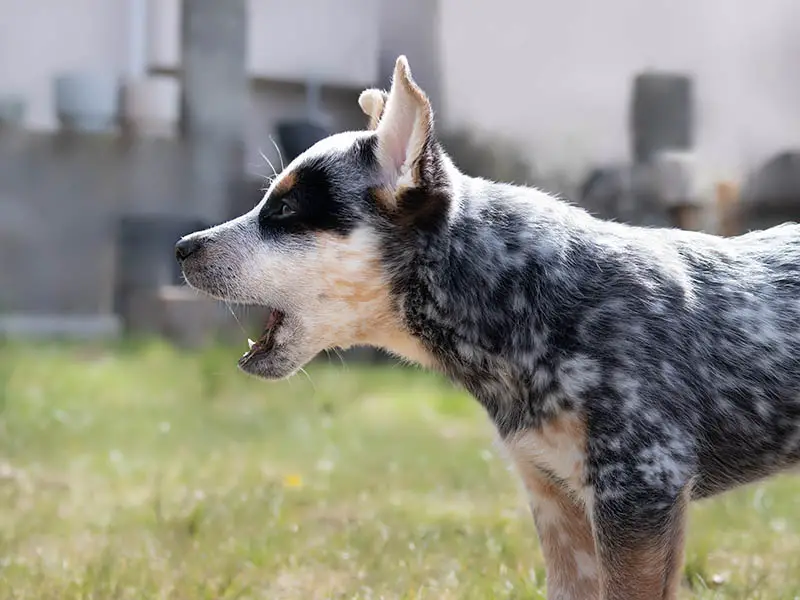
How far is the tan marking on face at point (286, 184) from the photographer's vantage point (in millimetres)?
3014

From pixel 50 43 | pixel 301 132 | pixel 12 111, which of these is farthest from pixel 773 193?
pixel 50 43

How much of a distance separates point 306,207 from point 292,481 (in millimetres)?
2128

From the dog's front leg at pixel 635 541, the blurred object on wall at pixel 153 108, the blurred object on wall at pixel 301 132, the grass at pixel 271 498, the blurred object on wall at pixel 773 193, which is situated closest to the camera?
the dog's front leg at pixel 635 541

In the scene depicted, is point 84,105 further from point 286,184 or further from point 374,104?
point 286,184

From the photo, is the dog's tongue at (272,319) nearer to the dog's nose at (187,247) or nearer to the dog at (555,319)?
the dog at (555,319)

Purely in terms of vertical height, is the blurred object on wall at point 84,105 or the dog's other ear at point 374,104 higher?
the dog's other ear at point 374,104

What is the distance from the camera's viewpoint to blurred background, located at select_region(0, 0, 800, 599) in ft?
12.7

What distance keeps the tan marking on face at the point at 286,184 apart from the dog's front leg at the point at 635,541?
1133 mm

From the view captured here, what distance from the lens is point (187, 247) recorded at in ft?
10.3

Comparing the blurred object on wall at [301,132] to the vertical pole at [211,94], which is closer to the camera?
the blurred object on wall at [301,132]

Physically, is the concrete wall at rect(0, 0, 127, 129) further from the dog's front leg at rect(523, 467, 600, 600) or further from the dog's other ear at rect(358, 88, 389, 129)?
the dog's front leg at rect(523, 467, 600, 600)

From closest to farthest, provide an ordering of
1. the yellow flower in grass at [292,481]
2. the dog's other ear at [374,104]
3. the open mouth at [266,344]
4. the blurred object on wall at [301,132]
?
the open mouth at [266,344] → the dog's other ear at [374,104] → the yellow flower in grass at [292,481] → the blurred object on wall at [301,132]

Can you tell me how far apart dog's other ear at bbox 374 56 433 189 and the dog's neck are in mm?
159

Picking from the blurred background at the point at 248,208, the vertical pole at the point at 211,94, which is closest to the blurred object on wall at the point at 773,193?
the blurred background at the point at 248,208
